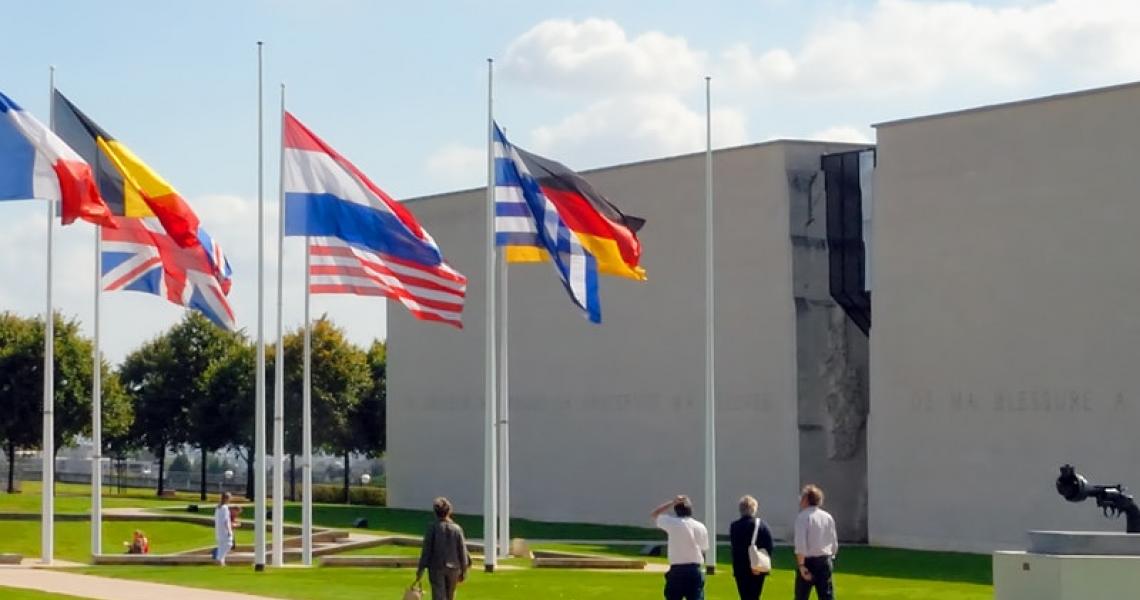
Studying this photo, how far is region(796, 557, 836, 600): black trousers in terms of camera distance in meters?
21.9

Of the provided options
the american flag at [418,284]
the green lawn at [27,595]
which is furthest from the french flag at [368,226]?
the green lawn at [27,595]

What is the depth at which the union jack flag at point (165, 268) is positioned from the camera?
108 feet

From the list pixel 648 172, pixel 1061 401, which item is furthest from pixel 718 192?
pixel 1061 401

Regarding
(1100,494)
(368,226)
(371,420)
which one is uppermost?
(368,226)

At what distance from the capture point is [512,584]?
31.5 m

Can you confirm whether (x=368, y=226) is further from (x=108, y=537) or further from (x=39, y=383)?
(x=39, y=383)

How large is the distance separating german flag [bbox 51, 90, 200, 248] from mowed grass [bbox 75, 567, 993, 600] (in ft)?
18.3

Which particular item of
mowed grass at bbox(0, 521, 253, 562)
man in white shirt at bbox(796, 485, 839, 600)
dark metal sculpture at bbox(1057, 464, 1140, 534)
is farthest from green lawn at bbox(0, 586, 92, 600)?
Answer: mowed grass at bbox(0, 521, 253, 562)

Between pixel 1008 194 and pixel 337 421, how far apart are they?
42.6 meters

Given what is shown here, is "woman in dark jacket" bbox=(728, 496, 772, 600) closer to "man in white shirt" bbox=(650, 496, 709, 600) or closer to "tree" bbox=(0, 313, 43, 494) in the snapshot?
"man in white shirt" bbox=(650, 496, 709, 600)

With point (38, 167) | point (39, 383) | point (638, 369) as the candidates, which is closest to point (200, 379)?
point (39, 383)

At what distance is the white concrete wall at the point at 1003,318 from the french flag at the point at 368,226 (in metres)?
14.8

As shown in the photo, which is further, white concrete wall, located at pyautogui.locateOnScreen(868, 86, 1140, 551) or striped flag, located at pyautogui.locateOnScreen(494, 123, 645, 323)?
white concrete wall, located at pyautogui.locateOnScreen(868, 86, 1140, 551)

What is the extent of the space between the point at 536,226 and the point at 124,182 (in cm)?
651
